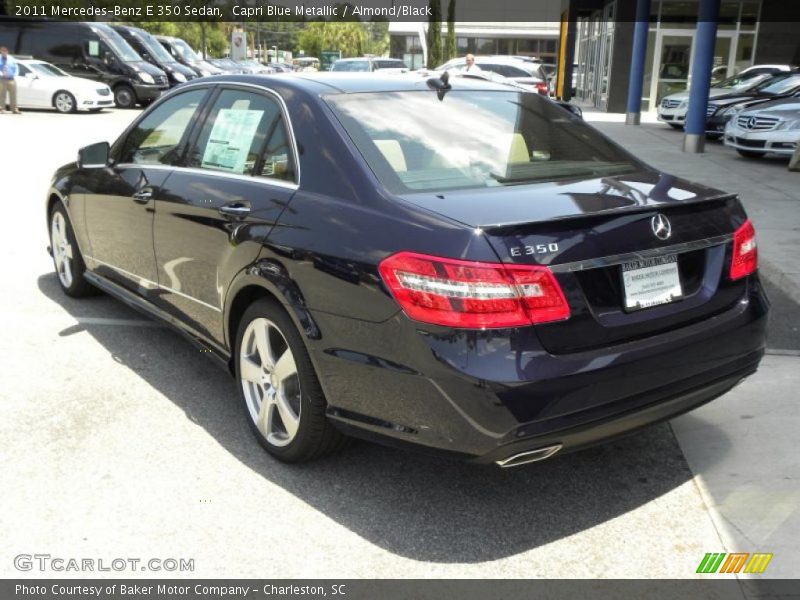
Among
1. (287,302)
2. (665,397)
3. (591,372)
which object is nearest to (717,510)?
(665,397)

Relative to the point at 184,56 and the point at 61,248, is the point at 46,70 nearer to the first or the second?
the point at 184,56

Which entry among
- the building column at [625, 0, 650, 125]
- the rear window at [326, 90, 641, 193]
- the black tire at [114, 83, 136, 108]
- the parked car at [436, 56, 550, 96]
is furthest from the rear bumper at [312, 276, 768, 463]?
the black tire at [114, 83, 136, 108]

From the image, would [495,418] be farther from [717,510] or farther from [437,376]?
[717,510]

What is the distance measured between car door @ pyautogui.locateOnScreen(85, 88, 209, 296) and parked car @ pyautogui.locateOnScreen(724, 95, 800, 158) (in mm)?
11273

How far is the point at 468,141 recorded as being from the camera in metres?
3.60

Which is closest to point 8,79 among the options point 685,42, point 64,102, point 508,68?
point 64,102

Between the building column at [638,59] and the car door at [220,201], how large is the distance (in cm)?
1941

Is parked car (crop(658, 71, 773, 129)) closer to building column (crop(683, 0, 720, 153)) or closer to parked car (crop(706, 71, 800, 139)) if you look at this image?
parked car (crop(706, 71, 800, 139))

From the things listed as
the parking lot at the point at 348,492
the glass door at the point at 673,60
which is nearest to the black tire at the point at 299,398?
the parking lot at the point at 348,492

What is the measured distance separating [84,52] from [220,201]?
25.3 m

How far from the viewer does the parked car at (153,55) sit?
2842cm

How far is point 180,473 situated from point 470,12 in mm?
67129

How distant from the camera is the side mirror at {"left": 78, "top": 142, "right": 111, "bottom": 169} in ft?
16.4

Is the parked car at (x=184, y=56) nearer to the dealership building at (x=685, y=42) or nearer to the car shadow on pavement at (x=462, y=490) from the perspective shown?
the dealership building at (x=685, y=42)
